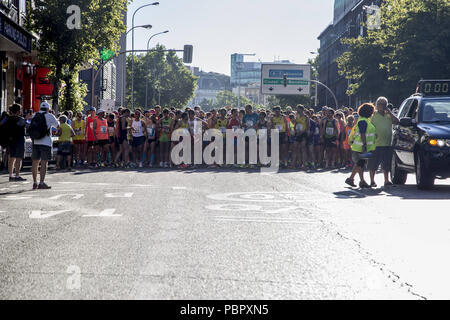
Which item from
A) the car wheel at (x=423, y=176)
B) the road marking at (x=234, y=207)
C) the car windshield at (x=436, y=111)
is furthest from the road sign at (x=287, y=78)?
the road marking at (x=234, y=207)

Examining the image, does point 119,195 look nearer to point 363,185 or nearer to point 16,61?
point 363,185

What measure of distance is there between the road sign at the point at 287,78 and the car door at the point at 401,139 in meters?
51.3

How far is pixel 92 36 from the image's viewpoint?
31.2 meters

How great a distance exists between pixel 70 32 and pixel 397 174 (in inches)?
731

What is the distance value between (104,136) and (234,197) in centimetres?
1049

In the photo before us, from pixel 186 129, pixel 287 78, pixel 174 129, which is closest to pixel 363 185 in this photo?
pixel 186 129

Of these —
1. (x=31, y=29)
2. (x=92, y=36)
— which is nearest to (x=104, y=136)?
(x=92, y=36)

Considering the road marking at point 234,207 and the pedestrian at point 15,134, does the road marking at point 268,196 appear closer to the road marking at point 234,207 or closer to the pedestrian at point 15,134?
the road marking at point 234,207

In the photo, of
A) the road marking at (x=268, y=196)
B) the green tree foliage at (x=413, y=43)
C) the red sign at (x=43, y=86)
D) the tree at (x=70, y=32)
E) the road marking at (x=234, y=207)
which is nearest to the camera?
the road marking at (x=234, y=207)

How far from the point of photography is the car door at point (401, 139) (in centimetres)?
1561

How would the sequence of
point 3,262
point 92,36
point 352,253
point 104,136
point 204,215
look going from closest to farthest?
1. point 3,262
2. point 352,253
3. point 204,215
4. point 104,136
5. point 92,36

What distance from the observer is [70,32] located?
1213 inches

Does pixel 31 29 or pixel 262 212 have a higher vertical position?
pixel 31 29
